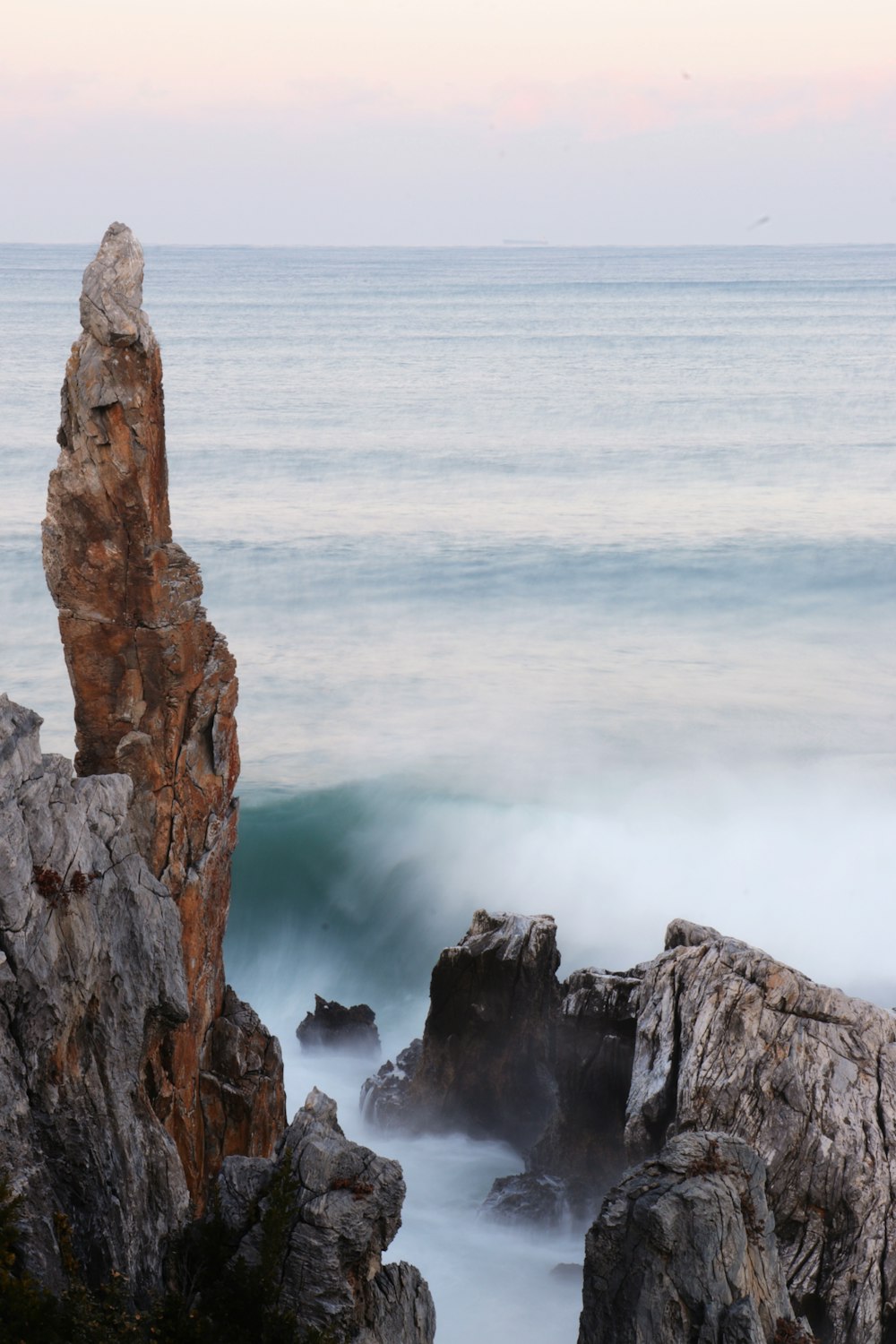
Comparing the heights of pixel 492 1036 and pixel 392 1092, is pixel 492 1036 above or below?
above

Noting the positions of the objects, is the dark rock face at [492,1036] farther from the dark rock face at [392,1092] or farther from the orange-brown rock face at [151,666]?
the orange-brown rock face at [151,666]

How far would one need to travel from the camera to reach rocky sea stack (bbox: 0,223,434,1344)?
44.1ft

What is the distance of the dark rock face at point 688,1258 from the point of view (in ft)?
45.5

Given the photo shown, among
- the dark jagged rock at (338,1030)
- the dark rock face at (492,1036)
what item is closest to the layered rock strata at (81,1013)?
the dark rock face at (492,1036)

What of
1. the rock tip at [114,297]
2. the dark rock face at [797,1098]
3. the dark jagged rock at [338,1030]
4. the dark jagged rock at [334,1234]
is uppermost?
the rock tip at [114,297]

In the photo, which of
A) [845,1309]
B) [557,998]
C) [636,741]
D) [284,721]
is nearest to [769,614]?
[636,741]

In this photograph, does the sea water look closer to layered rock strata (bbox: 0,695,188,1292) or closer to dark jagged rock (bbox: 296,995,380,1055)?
dark jagged rock (bbox: 296,995,380,1055)

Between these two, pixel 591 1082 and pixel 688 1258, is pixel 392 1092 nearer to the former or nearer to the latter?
pixel 591 1082

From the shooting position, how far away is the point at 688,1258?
552 inches

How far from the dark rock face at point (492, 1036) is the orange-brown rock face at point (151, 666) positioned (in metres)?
4.77

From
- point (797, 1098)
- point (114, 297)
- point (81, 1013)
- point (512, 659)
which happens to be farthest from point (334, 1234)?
point (512, 659)

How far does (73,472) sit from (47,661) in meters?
31.4

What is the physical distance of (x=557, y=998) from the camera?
22.6m

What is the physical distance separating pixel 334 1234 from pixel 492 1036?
963cm
